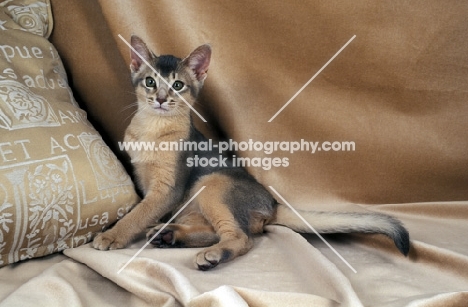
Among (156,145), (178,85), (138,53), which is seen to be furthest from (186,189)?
(138,53)

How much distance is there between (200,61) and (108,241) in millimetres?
572

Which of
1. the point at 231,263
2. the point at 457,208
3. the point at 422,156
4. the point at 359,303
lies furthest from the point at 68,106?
the point at 457,208

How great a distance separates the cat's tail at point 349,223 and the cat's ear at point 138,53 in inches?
23.8

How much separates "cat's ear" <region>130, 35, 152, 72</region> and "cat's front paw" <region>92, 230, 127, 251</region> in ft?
1.64

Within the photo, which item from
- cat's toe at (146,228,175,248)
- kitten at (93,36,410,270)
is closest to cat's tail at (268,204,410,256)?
kitten at (93,36,410,270)

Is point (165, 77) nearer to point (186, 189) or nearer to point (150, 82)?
point (150, 82)

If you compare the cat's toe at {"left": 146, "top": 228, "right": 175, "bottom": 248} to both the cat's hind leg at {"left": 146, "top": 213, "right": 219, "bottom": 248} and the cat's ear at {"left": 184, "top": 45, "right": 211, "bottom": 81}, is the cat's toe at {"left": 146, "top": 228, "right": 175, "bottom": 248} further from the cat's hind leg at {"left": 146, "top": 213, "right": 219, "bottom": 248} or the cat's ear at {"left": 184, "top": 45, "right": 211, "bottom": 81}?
the cat's ear at {"left": 184, "top": 45, "right": 211, "bottom": 81}

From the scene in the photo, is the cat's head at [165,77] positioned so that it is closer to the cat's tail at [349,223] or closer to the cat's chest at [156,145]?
Result: the cat's chest at [156,145]

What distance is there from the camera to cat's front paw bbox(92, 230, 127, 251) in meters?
1.19

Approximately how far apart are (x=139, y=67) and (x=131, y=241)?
0.51 metres

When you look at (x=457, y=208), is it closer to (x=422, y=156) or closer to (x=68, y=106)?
(x=422, y=156)

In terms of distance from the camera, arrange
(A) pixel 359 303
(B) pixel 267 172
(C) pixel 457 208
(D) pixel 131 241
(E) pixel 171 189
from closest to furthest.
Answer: (A) pixel 359 303
(D) pixel 131 241
(E) pixel 171 189
(C) pixel 457 208
(B) pixel 267 172

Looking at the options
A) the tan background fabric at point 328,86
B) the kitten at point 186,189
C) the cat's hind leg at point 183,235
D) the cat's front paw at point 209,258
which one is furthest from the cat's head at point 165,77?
the cat's front paw at point 209,258

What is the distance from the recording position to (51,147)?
118 centimetres
